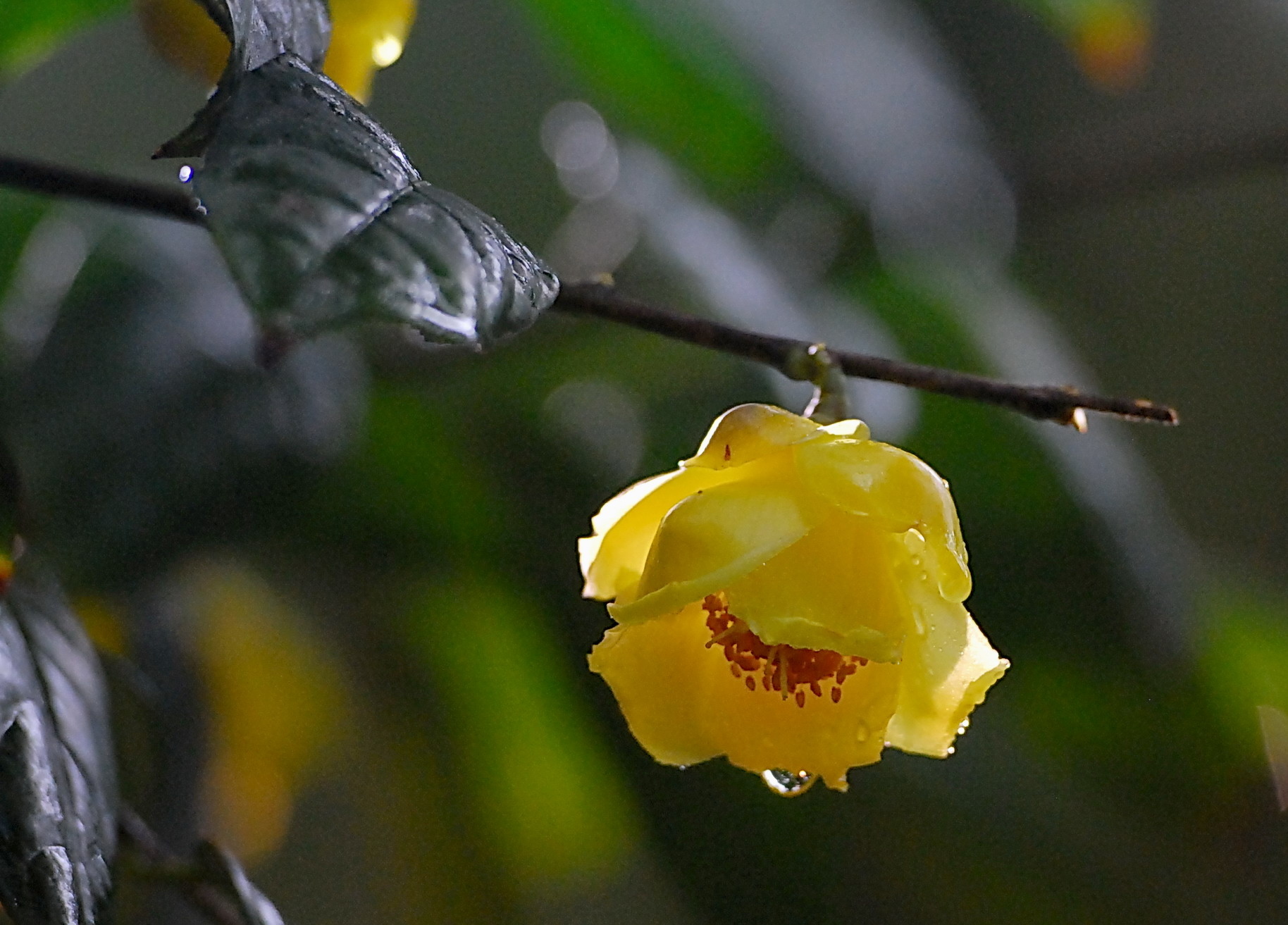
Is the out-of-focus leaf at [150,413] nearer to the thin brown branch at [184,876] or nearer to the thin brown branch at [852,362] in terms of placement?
the thin brown branch at [184,876]

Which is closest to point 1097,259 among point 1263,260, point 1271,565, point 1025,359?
point 1263,260

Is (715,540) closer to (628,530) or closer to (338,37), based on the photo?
(628,530)

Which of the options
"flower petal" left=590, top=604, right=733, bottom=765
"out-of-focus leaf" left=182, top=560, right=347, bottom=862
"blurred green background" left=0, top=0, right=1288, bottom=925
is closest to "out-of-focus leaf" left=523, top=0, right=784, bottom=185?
"blurred green background" left=0, top=0, right=1288, bottom=925

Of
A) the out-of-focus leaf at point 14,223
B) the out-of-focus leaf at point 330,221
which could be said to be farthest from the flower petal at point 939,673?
the out-of-focus leaf at point 14,223

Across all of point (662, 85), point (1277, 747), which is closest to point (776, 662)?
point (662, 85)

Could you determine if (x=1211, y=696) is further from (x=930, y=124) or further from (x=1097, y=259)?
(x=1097, y=259)

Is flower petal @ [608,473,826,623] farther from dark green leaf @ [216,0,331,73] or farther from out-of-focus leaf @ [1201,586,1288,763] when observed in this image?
out-of-focus leaf @ [1201,586,1288,763]

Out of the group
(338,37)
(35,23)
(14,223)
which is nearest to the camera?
(338,37)
